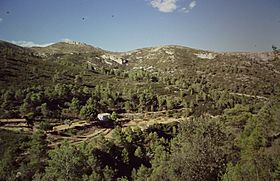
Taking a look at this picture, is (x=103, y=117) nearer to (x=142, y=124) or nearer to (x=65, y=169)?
(x=142, y=124)

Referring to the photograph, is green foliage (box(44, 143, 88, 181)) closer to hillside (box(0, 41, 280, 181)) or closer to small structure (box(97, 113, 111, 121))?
hillside (box(0, 41, 280, 181))

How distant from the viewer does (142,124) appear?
6009cm

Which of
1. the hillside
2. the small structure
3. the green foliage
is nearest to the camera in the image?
the green foliage

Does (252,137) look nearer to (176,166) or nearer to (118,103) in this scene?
(176,166)

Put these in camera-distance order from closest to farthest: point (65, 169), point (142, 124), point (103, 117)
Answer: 1. point (65, 169)
2. point (142, 124)
3. point (103, 117)

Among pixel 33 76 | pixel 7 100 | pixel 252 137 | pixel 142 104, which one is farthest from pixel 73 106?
pixel 252 137

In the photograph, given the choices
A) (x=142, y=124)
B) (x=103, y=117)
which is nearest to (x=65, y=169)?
(x=103, y=117)

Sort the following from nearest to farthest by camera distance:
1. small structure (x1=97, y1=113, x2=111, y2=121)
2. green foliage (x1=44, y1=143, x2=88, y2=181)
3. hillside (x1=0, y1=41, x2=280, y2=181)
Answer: green foliage (x1=44, y1=143, x2=88, y2=181), hillside (x1=0, y1=41, x2=280, y2=181), small structure (x1=97, y1=113, x2=111, y2=121)

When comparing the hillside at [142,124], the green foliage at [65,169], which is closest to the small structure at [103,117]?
the hillside at [142,124]

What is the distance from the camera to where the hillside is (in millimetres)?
26086

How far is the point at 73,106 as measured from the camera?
6134cm

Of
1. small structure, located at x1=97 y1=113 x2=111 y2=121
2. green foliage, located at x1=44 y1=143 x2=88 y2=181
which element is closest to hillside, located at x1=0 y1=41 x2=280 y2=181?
green foliage, located at x1=44 y1=143 x2=88 y2=181

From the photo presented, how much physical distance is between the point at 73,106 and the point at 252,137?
38.4 m

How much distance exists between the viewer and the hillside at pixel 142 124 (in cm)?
2609
